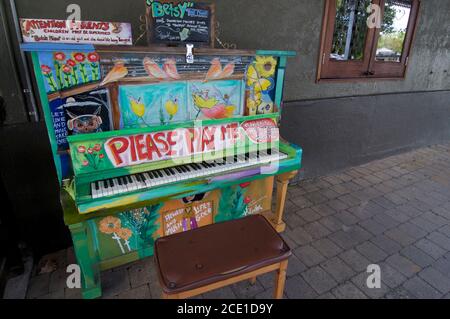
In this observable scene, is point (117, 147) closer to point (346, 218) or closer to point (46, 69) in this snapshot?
point (46, 69)

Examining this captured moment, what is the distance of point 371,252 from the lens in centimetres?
245

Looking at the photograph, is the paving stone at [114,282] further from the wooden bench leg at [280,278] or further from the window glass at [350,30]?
the window glass at [350,30]

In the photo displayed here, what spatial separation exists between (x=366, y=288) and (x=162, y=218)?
162 centimetres

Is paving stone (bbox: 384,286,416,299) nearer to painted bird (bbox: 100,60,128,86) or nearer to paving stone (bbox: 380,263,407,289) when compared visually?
paving stone (bbox: 380,263,407,289)

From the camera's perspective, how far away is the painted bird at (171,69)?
1796 mm

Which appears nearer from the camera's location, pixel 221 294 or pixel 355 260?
pixel 221 294

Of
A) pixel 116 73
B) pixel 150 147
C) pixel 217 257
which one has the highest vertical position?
pixel 116 73

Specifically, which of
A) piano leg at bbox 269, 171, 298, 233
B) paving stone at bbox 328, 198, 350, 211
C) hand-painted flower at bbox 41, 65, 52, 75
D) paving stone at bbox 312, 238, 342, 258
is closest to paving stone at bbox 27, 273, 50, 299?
hand-painted flower at bbox 41, 65, 52, 75

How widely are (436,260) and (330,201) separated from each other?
112 cm

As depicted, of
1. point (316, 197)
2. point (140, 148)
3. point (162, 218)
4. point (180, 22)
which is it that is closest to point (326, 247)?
point (316, 197)

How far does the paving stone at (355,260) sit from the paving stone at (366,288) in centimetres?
8

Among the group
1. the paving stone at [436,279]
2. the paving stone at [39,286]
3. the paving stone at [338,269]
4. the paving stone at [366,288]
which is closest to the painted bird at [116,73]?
the paving stone at [39,286]
